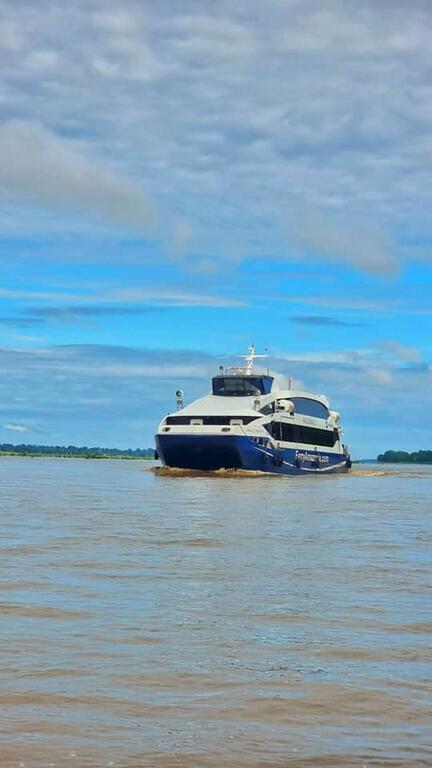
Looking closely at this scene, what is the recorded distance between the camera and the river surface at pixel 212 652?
24.6 feet

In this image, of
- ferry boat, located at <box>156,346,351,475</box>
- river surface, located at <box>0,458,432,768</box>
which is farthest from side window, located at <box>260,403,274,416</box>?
river surface, located at <box>0,458,432,768</box>

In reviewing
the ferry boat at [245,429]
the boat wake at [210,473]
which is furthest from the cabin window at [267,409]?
the boat wake at [210,473]

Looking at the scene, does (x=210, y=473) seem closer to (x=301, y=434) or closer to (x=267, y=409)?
(x=267, y=409)

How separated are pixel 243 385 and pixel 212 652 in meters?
59.4

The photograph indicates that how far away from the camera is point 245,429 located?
6231 cm

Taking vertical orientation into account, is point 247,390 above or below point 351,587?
above

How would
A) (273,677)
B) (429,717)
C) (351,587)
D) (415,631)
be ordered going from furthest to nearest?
(351,587) → (415,631) → (273,677) → (429,717)

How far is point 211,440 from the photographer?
6156 cm

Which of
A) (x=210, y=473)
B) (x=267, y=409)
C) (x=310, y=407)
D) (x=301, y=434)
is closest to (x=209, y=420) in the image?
(x=210, y=473)

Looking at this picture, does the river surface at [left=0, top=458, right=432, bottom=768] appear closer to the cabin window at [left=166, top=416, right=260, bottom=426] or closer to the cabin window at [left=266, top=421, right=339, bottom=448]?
the cabin window at [left=166, top=416, right=260, bottom=426]

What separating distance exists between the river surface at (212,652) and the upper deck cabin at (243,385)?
4610 cm

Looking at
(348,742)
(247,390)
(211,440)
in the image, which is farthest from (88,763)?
(247,390)

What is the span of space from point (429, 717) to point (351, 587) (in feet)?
25.3

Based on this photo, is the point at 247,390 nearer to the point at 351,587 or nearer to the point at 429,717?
the point at 351,587
